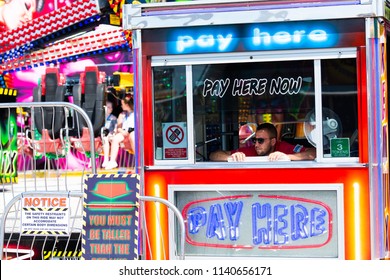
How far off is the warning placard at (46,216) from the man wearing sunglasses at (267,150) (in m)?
1.25

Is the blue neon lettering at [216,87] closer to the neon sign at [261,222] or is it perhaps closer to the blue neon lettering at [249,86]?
the blue neon lettering at [249,86]

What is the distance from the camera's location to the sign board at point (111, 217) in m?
5.59

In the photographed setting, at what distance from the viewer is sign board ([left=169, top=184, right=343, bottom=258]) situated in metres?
6.03

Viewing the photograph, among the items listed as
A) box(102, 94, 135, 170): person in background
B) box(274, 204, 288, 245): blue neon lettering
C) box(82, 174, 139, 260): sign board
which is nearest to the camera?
box(82, 174, 139, 260): sign board

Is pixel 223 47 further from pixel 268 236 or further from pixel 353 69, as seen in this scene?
pixel 268 236

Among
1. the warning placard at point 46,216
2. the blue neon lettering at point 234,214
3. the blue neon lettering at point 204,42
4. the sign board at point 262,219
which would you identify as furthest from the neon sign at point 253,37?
the warning placard at point 46,216

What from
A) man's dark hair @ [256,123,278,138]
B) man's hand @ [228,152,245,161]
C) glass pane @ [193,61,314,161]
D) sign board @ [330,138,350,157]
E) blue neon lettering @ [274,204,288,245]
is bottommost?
blue neon lettering @ [274,204,288,245]

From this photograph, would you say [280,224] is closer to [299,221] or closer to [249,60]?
[299,221]

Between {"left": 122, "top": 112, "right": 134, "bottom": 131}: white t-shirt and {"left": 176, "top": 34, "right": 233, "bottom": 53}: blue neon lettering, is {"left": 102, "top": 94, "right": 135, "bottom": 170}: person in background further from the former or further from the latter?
{"left": 176, "top": 34, "right": 233, "bottom": 53}: blue neon lettering

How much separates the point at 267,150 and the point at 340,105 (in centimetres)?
66

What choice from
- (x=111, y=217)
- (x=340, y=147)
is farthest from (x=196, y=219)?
(x=340, y=147)

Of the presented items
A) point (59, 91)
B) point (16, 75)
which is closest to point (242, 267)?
point (59, 91)

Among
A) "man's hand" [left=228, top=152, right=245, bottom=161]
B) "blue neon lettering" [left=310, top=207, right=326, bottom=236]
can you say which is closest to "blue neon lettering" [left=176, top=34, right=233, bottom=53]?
"man's hand" [left=228, top=152, right=245, bottom=161]

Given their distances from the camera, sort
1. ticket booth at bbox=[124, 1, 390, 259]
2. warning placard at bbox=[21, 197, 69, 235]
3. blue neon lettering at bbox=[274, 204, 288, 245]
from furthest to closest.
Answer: blue neon lettering at bbox=[274, 204, 288, 245] → ticket booth at bbox=[124, 1, 390, 259] → warning placard at bbox=[21, 197, 69, 235]
